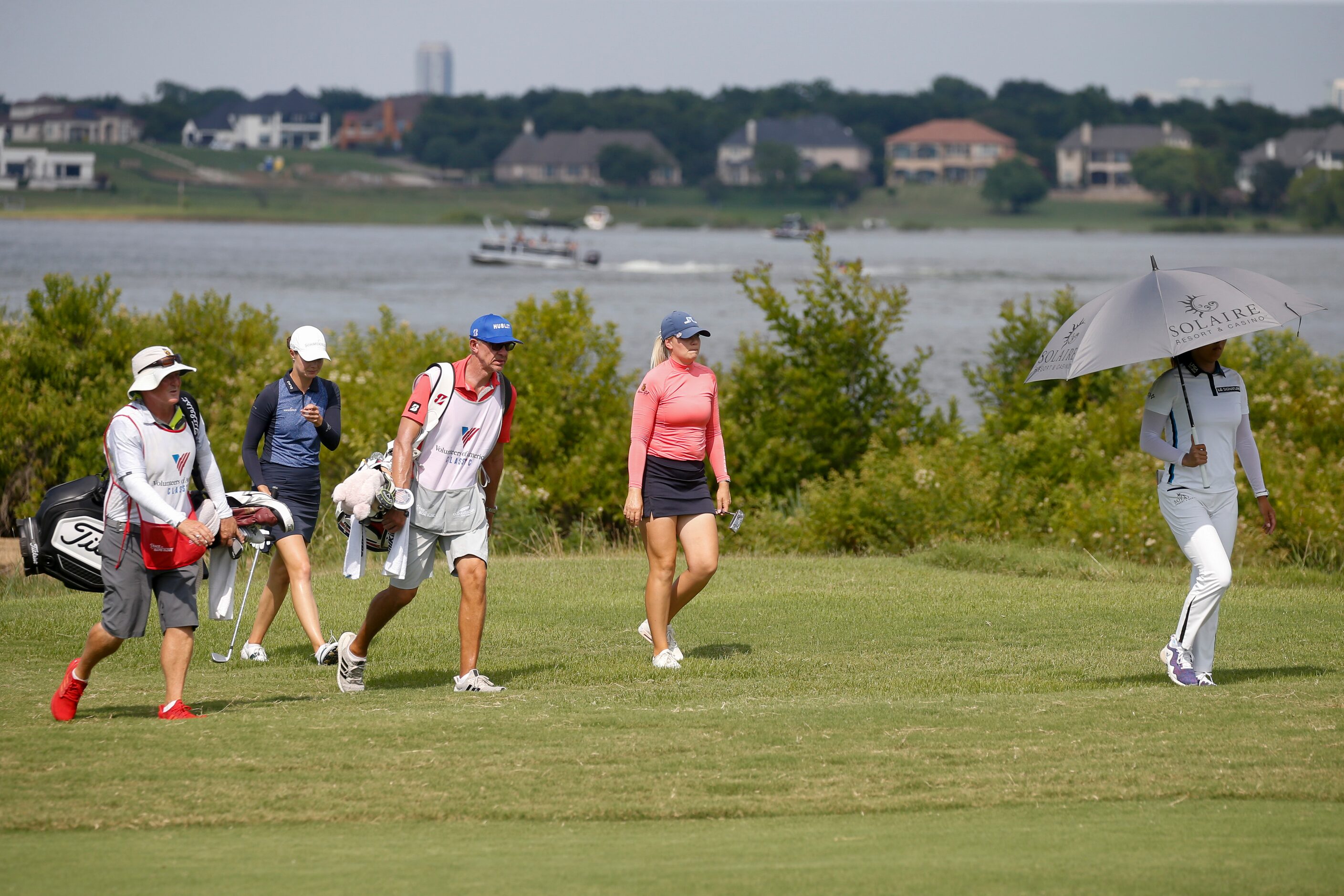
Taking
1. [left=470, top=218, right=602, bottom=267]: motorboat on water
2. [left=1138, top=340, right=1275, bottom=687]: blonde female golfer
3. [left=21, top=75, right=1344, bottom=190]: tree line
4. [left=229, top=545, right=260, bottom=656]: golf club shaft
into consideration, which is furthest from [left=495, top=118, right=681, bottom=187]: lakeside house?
[left=1138, top=340, right=1275, bottom=687]: blonde female golfer

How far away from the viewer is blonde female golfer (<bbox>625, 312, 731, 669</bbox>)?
27.6ft

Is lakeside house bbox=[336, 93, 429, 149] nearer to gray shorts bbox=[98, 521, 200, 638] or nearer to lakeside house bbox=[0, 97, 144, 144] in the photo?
lakeside house bbox=[0, 97, 144, 144]

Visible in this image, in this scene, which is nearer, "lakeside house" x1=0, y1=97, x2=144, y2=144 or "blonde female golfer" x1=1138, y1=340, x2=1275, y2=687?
"blonde female golfer" x1=1138, y1=340, x2=1275, y2=687

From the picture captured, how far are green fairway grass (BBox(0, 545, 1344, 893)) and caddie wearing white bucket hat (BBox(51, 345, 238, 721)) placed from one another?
35 centimetres

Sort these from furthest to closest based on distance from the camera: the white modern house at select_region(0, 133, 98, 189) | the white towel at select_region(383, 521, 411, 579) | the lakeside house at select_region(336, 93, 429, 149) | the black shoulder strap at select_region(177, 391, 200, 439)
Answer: the lakeside house at select_region(336, 93, 429, 149) → the white modern house at select_region(0, 133, 98, 189) → the white towel at select_region(383, 521, 411, 579) → the black shoulder strap at select_region(177, 391, 200, 439)

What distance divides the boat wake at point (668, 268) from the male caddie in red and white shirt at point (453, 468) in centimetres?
8877

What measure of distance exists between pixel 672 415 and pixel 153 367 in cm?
284

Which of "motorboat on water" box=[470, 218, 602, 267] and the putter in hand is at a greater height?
"motorboat on water" box=[470, 218, 602, 267]

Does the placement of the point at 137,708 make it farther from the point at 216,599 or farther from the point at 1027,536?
the point at 1027,536

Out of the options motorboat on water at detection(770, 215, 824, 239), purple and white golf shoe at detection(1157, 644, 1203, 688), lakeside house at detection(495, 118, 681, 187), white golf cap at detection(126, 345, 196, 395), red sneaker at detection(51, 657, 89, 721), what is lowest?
red sneaker at detection(51, 657, 89, 721)

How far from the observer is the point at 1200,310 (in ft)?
25.1

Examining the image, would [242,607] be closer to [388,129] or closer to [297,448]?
[297,448]

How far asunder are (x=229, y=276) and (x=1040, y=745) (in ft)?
271

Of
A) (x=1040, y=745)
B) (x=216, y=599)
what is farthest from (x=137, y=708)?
(x=1040, y=745)
